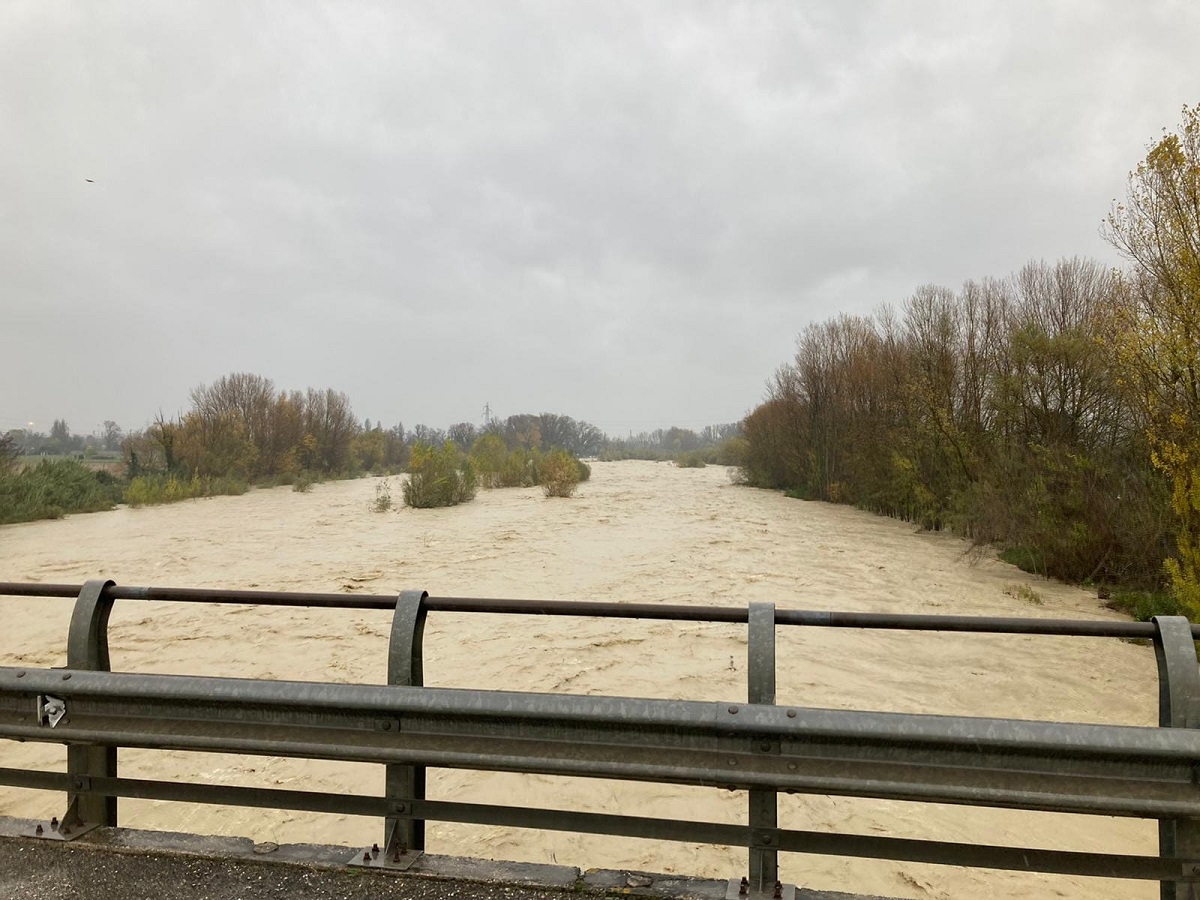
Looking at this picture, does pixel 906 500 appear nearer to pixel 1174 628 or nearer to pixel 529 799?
pixel 529 799

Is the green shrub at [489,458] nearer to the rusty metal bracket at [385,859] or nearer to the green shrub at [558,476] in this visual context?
the green shrub at [558,476]

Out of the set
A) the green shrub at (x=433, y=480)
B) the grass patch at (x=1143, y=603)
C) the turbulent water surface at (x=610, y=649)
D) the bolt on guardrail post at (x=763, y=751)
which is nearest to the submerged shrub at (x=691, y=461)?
the green shrub at (x=433, y=480)

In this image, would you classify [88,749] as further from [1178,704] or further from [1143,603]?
[1143,603]

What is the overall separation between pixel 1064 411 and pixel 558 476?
900 inches

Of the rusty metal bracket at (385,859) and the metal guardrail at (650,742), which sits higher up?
the metal guardrail at (650,742)

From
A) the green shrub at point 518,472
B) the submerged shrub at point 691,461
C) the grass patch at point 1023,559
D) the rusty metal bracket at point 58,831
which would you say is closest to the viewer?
the rusty metal bracket at point 58,831

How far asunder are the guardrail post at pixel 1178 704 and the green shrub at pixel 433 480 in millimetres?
27689

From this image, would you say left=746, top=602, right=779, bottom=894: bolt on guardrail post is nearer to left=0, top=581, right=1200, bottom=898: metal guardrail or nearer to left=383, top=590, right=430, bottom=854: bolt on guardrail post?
left=0, top=581, right=1200, bottom=898: metal guardrail

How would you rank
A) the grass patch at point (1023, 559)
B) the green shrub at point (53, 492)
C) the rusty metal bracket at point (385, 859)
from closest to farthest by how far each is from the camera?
the rusty metal bracket at point (385, 859) < the grass patch at point (1023, 559) < the green shrub at point (53, 492)

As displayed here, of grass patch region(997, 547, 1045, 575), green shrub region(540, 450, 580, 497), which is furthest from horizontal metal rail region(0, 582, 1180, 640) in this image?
green shrub region(540, 450, 580, 497)

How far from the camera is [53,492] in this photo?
81.9 ft

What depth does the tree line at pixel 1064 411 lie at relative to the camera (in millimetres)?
9125

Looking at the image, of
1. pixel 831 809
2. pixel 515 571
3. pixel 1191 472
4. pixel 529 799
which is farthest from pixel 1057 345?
pixel 529 799

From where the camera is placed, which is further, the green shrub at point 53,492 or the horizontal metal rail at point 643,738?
the green shrub at point 53,492
